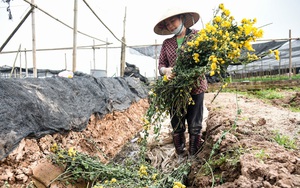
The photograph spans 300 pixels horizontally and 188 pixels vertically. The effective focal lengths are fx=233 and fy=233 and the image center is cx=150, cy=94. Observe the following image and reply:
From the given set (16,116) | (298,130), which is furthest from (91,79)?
(298,130)

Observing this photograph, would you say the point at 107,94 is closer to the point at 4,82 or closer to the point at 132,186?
the point at 4,82

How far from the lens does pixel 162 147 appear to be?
A: 3197 millimetres

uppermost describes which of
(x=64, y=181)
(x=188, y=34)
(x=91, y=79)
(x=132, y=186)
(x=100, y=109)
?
(x=188, y=34)

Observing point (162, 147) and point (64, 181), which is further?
point (162, 147)

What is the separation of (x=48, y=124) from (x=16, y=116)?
0.41 metres

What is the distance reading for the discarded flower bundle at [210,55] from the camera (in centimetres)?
175

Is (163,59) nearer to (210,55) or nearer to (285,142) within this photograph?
(210,55)

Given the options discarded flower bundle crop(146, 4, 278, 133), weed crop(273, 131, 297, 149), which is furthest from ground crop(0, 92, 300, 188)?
discarded flower bundle crop(146, 4, 278, 133)

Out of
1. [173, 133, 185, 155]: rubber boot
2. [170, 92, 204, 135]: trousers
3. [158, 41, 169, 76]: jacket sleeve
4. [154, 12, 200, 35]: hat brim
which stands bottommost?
[173, 133, 185, 155]: rubber boot

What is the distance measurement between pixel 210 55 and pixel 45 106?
185 cm

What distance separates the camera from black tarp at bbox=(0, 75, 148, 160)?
2.10 meters

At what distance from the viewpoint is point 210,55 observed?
6.17ft

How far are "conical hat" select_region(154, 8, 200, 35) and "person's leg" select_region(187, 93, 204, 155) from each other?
78 cm

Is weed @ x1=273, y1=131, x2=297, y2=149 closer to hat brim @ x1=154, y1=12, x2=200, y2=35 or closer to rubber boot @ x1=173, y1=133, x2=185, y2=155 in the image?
rubber boot @ x1=173, y1=133, x2=185, y2=155
